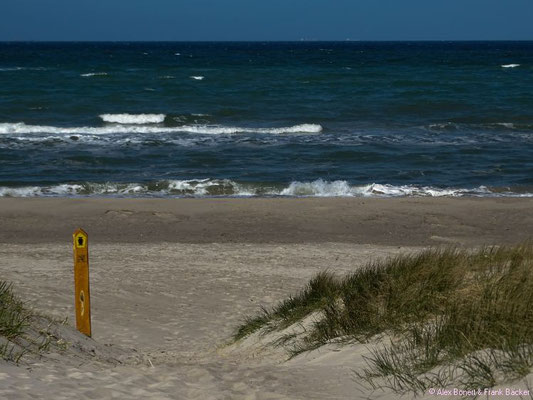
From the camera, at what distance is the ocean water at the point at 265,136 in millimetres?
17844

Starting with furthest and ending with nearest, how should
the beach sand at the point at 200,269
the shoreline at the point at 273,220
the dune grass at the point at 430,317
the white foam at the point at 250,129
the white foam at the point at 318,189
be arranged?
1. the white foam at the point at 250,129
2. the white foam at the point at 318,189
3. the shoreline at the point at 273,220
4. the beach sand at the point at 200,269
5. the dune grass at the point at 430,317

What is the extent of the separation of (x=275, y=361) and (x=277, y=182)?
1155cm

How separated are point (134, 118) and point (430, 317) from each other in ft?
82.5

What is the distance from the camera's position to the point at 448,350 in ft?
17.4

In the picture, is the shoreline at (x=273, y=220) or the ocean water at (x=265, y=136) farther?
→ the ocean water at (x=265, y=136)

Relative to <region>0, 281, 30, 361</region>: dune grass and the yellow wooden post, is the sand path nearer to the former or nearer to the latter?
<region>0, 281, 30, 361</region>: dune grass

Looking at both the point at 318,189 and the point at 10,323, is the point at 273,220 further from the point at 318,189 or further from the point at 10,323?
the point at 10,323

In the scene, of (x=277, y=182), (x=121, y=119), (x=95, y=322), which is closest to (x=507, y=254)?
(x=95, y=322)

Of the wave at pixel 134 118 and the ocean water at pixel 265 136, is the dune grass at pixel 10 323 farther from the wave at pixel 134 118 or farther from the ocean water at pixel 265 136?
the wave at pixel 134 118

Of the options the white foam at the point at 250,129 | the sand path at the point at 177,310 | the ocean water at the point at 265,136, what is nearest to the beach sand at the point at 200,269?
the sand path at the point at 177,310

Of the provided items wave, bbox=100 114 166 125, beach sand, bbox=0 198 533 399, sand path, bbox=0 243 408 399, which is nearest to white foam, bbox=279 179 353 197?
beach sand, bbox=0 198 533 399

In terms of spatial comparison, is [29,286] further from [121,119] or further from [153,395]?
[121,119]

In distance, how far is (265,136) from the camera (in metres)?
25.6

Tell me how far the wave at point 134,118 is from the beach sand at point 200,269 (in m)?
14.8
